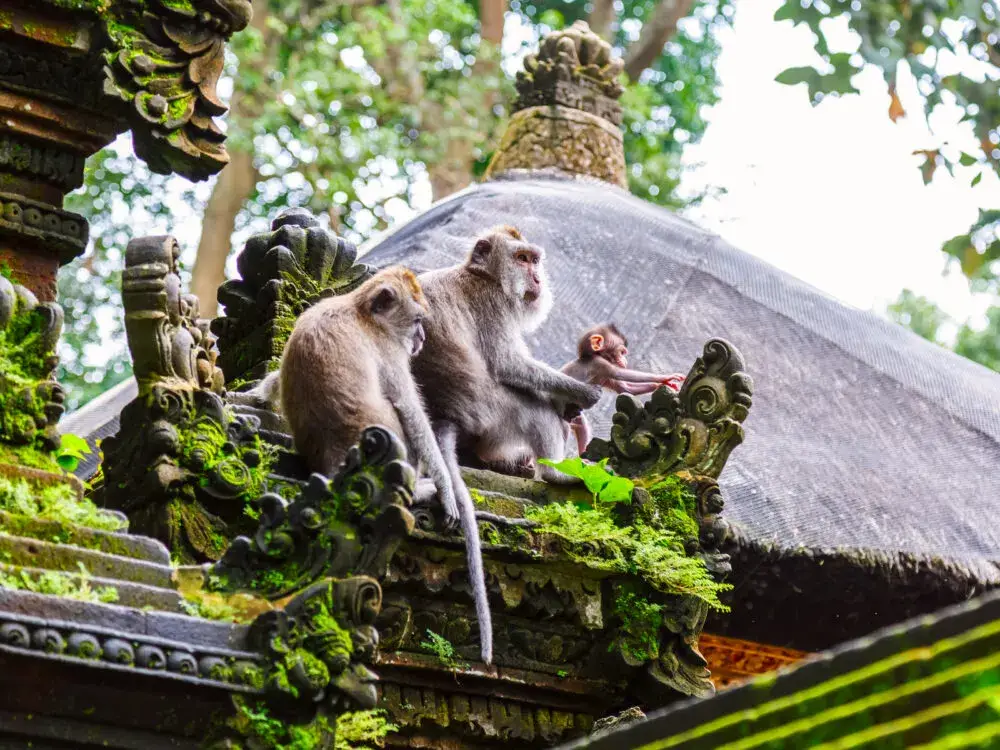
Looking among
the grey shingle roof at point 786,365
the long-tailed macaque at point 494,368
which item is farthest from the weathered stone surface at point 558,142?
the long-tailed macaque at point 494,368

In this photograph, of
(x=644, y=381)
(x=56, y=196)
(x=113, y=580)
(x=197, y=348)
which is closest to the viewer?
(x=113, y=580)

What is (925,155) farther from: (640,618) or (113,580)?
(113,580)

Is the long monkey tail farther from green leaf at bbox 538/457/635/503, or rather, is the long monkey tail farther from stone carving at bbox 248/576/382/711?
stone carving at bbox 248/576/382/711

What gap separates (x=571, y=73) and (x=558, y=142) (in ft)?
1.62

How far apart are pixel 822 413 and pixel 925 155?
2603mm

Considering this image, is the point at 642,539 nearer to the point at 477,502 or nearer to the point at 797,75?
the point at 477,502

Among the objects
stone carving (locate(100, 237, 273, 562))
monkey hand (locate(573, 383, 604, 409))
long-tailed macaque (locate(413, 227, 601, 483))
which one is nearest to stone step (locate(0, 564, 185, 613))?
stone carving (locate(100, 237, 273, 562))

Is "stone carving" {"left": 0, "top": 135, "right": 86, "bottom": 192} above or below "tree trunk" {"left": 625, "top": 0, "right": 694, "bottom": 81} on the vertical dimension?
below

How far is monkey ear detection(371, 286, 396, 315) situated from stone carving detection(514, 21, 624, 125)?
21.4ft

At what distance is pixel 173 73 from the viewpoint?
20.5 ft

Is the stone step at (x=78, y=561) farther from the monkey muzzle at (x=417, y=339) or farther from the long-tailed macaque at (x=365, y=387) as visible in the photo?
the monkey muzzle at (x=417, y=339)

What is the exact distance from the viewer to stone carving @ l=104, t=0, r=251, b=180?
612cm

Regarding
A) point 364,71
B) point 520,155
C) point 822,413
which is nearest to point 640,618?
point 822,413

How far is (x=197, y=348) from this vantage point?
548 cm
